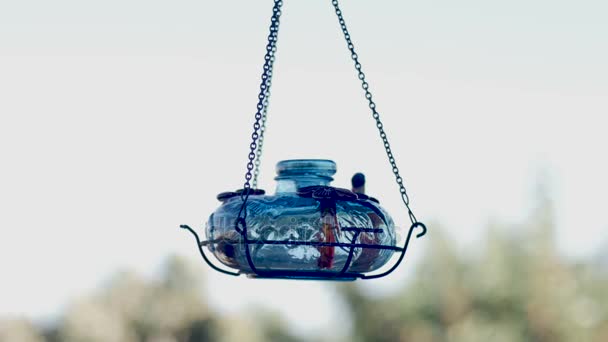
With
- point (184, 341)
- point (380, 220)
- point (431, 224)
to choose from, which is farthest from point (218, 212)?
point (184, 341)

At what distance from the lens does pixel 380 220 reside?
9.87 ft

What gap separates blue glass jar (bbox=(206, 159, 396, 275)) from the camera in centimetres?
287

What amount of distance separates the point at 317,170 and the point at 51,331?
1196cm

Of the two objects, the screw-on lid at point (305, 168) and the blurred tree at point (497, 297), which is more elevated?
the blurred tree at point (497, 297)

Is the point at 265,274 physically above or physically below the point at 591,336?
below

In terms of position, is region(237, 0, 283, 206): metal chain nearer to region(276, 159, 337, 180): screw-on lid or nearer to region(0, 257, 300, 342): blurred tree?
region(276, 159, 337, 180): screw-on lid

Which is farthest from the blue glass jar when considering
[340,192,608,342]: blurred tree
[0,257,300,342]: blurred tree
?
[0,257,300,342]: blurred tree

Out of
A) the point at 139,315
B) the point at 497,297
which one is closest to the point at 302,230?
the point at 497,297

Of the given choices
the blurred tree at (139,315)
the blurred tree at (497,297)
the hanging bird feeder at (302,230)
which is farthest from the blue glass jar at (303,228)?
the blurred tree at (139,315)

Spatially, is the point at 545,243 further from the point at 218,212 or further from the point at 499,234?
Result: the point at 218,212

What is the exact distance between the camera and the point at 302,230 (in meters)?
2.86

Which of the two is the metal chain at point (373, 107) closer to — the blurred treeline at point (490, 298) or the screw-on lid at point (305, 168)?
the screw-on lid at point (305, 168)

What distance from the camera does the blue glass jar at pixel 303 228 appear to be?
9.42ft

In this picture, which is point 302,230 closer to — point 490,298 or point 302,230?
point 302,230
